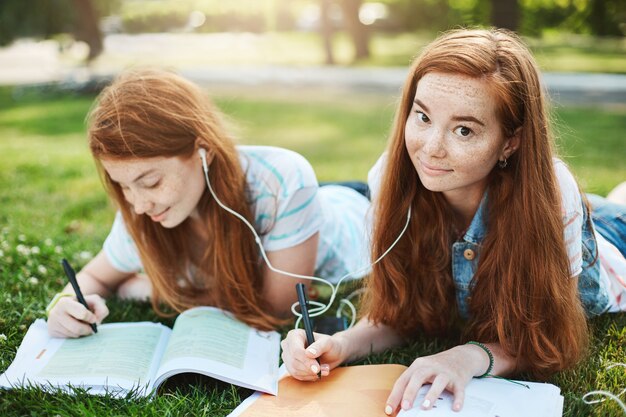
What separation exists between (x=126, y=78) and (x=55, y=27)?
11.1m

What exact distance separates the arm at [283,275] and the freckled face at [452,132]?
34.7 inches

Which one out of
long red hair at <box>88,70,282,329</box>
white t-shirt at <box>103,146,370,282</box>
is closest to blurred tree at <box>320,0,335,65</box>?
white t-shirt at <box>103,146,370,282</box>

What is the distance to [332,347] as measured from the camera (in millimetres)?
2469

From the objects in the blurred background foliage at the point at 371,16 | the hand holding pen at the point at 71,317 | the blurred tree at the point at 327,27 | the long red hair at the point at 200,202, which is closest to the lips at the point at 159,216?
the long red hair at the point at 200,202

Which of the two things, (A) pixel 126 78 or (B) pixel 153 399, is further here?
(A) pixel 126 78

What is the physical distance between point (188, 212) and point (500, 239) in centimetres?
133

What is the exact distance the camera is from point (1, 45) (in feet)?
41.4

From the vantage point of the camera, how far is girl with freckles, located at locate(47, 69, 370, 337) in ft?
8.96

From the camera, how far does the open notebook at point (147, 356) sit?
7.95 feet

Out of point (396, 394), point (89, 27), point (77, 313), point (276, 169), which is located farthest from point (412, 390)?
point (89, 27)

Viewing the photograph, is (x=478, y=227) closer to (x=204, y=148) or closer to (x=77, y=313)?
(x=204, y=148)

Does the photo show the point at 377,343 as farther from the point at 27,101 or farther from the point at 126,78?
the point at 27,101

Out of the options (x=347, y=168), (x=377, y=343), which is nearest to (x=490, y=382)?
(x=377, y=343)

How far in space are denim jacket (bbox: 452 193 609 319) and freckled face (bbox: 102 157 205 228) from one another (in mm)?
1147
